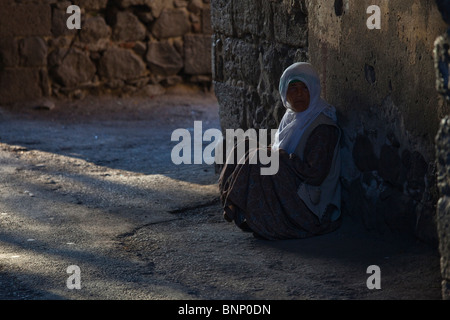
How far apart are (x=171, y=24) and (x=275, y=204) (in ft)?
20.7

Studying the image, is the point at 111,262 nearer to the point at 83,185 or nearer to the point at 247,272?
the point at 247,272

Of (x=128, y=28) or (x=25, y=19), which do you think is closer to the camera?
(x=25, y=19)

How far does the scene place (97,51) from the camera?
967cm

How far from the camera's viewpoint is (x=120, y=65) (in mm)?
9844

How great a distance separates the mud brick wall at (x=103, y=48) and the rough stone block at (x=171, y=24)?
0.5 inches

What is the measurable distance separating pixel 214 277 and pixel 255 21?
88.3 inches

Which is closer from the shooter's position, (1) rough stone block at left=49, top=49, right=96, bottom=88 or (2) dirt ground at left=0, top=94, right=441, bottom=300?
(2) dirt ground at left=0, top=94, right=441, bottom=300

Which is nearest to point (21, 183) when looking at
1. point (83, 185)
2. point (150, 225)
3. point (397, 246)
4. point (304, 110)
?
point (83, 185)

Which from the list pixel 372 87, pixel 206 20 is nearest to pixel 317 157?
pixel 372 87

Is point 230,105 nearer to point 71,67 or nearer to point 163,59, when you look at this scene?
point 71,67

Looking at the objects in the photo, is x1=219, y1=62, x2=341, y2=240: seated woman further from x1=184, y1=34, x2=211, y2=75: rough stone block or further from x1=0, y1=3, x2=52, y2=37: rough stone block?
x1=184, y1=34, x2=211, y2=75: rough stone block

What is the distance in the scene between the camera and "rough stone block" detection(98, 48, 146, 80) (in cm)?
974

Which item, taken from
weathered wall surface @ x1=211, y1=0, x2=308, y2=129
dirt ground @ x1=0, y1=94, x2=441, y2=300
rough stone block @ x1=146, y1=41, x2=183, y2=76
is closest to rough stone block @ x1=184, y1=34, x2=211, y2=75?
rough stone block @ x1=146, y1=41, x2=183, y2=76

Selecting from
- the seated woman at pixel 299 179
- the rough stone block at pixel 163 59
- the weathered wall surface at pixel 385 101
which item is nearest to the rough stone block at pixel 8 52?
the rough stone block at pixel 163 59
